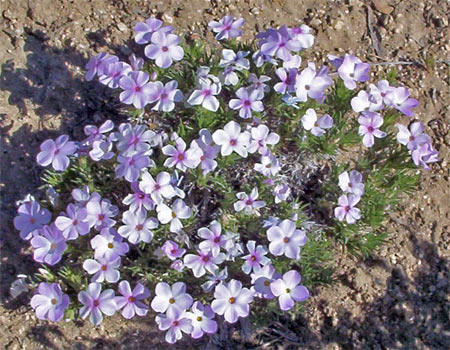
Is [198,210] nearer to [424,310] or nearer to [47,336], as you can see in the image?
[47,336]

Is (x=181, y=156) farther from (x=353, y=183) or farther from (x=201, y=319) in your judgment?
(x=353, y=183)

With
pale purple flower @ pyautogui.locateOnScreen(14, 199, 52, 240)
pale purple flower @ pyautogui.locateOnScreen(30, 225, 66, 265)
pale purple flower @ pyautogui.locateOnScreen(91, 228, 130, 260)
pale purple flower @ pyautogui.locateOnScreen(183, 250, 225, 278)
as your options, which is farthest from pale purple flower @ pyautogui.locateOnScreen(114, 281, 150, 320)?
pale purple flower @ pyautogui.locateOnScreen(14, 199, 52, 240)

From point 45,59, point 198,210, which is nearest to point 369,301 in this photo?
point 198,210

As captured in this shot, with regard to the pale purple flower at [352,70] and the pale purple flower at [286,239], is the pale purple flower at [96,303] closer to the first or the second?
the pale purple flower at [286,239]

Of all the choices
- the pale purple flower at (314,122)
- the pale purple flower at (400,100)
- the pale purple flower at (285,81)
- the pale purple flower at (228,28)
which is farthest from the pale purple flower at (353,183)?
the pale purple flower at (228,28)

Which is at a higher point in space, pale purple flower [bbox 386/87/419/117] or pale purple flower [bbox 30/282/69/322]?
pale purple flower [bbox 386/87/419/117]

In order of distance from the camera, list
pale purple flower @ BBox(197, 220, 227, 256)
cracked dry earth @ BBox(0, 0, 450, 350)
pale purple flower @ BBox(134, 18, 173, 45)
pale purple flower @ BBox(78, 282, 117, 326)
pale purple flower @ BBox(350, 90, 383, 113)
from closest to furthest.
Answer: pale purple flower @ BBox(78, 282, 117, 326) → pale purple flower @ BBox(197, 220, 227, 256) → pale purple flower @ BBox(350, 90, 383, 113) → pale purple flower @ BBox(134, 18, 173, 45) → cracked dry earth @ BBox(0, 0, 450, 350)

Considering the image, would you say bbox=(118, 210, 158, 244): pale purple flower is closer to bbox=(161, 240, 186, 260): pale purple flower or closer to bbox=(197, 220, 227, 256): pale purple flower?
bbox=(161, 240, 186, 260): pale purple flower
